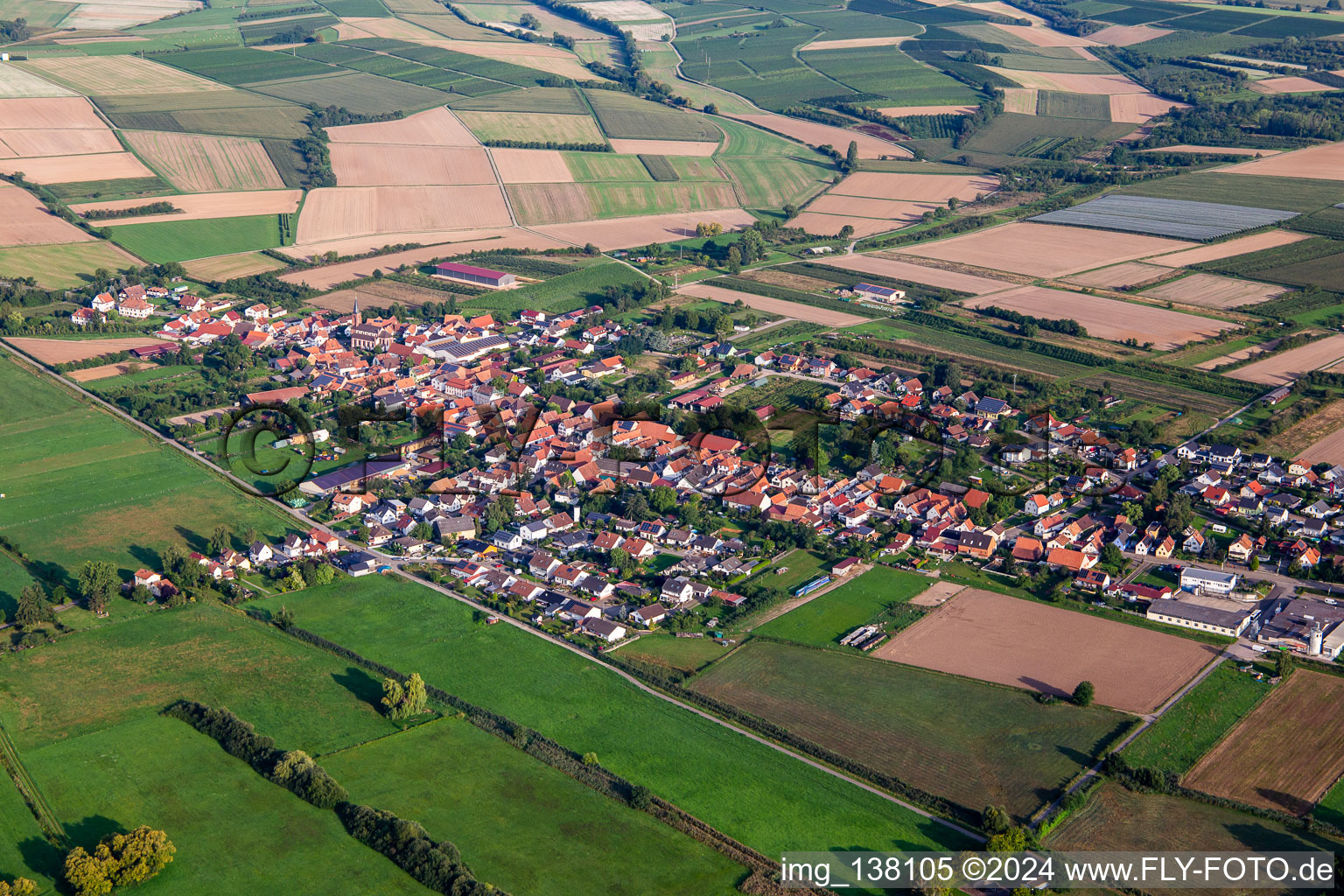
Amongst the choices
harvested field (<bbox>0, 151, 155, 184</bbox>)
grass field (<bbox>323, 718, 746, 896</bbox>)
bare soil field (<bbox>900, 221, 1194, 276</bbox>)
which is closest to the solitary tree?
grass field (<bbox>323, 718, 746, 896</bbox>)

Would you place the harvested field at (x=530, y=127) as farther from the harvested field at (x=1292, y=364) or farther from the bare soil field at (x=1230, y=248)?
the harvested field at (x=1292, y=364)

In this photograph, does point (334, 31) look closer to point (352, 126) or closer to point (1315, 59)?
point (352, 126)

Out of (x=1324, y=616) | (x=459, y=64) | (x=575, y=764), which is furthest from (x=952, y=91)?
(x=575, y=764)

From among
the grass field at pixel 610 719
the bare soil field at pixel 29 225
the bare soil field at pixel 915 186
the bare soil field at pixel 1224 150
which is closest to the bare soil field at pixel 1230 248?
the bare soil field at pixel 915 186

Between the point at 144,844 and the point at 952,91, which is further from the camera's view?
the point at 952,91

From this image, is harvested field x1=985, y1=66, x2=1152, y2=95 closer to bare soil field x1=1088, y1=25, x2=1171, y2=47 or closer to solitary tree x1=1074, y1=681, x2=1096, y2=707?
bare soil field x1=1088, y1=25, x2=1171, y2=47
